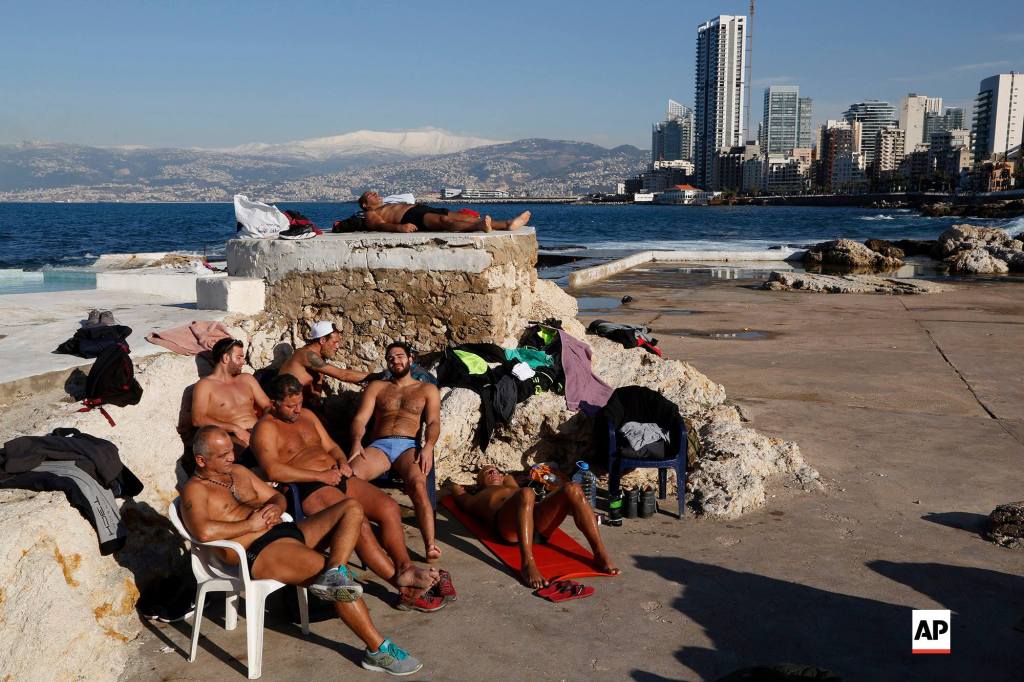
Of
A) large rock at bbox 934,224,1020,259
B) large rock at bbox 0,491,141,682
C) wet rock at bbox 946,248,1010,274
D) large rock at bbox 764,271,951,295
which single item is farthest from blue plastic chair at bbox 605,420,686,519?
large rock at bbox 934,224,1020,259

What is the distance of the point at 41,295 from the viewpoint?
945 centimetres

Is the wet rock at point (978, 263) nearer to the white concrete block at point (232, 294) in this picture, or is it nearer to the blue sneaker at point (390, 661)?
the white concrete block at point (232, 294)

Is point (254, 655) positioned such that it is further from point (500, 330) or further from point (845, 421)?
point (845, 421)

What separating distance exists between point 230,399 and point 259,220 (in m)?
2.95

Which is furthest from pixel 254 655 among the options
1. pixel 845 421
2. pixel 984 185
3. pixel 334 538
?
pixel 984 185

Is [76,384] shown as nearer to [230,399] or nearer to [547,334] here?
[230,399]

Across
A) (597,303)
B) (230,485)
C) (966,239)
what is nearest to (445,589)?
(230,485)

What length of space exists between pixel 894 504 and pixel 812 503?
1.89 ft

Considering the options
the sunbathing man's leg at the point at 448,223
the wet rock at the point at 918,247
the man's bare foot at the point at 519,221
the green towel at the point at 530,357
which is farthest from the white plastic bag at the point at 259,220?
the wet rock at the point at 918,247

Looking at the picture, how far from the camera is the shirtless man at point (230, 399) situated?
18.8 feet

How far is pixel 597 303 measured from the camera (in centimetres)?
1898

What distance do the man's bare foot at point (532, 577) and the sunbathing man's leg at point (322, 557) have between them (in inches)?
42.0

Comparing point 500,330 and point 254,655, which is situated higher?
point 500,330


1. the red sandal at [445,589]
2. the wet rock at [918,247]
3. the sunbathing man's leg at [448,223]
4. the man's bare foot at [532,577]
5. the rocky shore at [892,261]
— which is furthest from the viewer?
the wet rock at [918,247]
